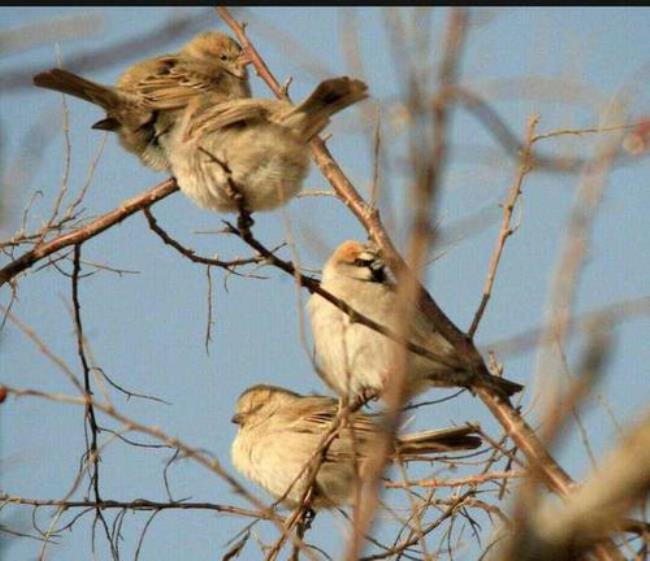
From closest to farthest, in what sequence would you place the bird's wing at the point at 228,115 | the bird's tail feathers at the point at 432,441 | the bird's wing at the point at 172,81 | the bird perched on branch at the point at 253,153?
the bird perched on branch at the point at 253,153 < the bird's wing at the point at 228,115 < the bird's wing at the point at 172,81 < the bird's tail feathers at the point at 432,441

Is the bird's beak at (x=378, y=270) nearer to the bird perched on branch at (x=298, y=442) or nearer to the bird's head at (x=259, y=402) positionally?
the bird perched on branch at (x=298, y=442)

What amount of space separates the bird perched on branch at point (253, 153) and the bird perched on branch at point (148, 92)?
1.19 feet

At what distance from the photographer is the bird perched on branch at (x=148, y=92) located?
480 cm

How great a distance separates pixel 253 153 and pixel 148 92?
34.4 inches

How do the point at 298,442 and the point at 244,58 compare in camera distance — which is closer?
the point at 244,58

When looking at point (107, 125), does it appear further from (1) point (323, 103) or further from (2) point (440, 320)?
(2) point (440, 320)

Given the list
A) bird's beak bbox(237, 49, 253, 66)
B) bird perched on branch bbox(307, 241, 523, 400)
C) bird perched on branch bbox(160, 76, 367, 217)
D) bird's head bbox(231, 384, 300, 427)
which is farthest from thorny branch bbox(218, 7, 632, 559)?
bird's head bbox(231, 384, 300, 427)

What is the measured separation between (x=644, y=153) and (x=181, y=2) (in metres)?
1.44

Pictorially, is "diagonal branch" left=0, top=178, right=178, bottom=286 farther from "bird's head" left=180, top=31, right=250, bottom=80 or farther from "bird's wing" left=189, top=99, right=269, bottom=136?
"bird's head" left=180, top=31, right=250, bottom=80

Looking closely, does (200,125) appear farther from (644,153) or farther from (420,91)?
(420,91)

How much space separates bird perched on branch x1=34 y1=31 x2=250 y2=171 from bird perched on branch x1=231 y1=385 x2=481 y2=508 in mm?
1803

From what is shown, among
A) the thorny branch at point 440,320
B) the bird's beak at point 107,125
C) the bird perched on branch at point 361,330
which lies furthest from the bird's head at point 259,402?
the bird's beak at point 107,125

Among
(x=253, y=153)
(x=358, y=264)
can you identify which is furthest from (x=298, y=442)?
(x=253, y=153)

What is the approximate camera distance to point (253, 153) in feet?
14.4
